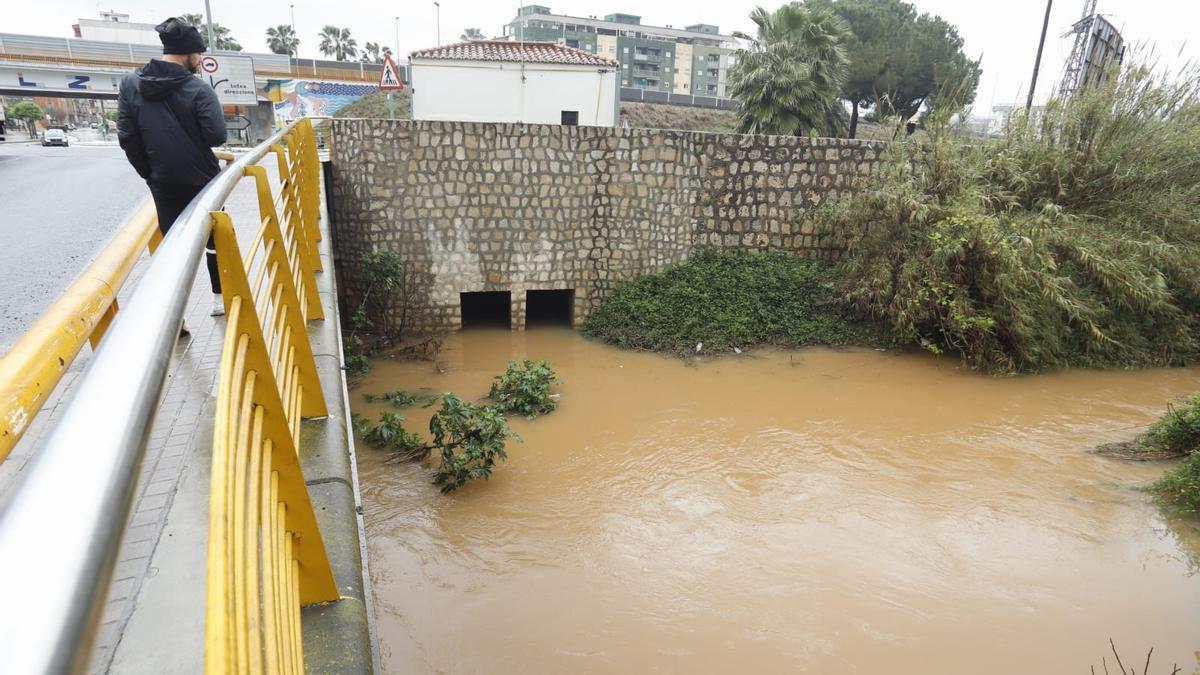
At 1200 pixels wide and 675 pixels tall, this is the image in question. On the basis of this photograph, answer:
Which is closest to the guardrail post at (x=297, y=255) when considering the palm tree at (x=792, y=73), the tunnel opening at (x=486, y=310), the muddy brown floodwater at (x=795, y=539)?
the muddy brown floodwater at (x=795, y=539)

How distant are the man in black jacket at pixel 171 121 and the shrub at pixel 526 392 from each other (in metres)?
4.97

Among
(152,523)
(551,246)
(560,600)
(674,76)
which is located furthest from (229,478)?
(674,76)

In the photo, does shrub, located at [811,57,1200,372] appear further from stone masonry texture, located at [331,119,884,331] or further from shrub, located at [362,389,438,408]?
shrub, located at [362,389,438,408]

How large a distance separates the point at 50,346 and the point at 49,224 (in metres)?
7.69

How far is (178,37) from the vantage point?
3557 mm

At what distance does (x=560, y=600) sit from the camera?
17.1 ft

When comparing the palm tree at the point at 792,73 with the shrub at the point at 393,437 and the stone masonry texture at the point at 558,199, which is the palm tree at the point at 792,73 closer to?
the stone masonry texture at the point at 558,199

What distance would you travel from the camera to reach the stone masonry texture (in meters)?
10.5

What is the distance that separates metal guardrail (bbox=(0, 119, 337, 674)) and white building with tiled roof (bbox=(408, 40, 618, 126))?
14614mm

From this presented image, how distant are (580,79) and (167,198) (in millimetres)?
13852

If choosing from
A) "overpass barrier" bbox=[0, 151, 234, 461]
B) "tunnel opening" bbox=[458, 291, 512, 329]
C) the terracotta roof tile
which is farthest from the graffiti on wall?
"overpass barrier" bbox=[0, 151, 234, 461]

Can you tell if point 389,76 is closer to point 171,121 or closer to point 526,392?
point 526,392

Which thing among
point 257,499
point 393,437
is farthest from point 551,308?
point 257,499

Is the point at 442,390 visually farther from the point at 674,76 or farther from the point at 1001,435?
the point at 674,76
